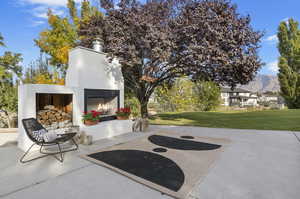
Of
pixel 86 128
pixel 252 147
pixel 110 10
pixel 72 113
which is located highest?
pixel 110 10

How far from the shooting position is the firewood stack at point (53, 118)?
14.6 ft

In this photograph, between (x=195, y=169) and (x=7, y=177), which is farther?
(x=195, y=169)

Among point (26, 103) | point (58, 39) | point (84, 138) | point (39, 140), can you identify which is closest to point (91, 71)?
point (26, 103)

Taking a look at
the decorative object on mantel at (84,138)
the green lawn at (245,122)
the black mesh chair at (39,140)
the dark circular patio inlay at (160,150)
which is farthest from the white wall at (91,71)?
the green lawn at (245,122)

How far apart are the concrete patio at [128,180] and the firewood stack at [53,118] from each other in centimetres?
115

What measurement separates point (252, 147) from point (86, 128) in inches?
199

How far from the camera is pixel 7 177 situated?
8.06 feet

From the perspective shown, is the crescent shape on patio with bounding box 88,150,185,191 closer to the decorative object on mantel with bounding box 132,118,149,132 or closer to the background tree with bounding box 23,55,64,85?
the decorative object on mantel with bounding box 132,118,149,132

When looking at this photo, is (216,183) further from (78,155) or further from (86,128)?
(86,128)

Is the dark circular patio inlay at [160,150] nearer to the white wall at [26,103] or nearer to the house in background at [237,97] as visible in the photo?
the white wall at [26,103]

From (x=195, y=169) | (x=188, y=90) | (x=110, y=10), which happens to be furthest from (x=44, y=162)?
(x=188, y=90)

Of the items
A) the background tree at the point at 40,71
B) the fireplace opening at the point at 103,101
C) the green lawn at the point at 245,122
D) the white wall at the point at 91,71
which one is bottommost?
the green lawn at the point at 245,122

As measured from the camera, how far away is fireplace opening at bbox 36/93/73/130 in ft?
14.8

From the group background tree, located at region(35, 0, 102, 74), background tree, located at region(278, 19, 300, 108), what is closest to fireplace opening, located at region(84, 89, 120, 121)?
background tree, located at region(35, 0, 102, 74)
